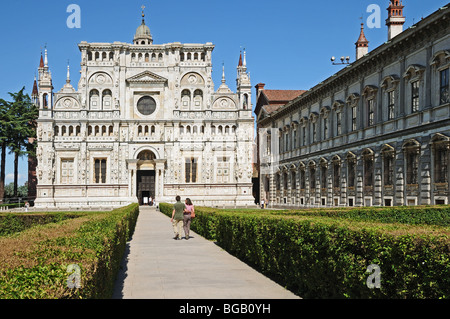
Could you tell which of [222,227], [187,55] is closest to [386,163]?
[222,227]

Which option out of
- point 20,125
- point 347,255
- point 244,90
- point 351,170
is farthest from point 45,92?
point 347,255

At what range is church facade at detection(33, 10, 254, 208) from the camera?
2968 inches

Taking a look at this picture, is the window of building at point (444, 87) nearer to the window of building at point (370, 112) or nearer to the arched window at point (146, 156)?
the window of building at point (370, 112)

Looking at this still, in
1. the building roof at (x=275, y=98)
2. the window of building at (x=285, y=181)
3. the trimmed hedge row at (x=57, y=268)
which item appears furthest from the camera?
the building roof at (x=275, y=98)

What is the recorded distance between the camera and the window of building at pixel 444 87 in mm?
28453

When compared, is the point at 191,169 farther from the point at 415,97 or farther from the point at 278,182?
the point at 415,97

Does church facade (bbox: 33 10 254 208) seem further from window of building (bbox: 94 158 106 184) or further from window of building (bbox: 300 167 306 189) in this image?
window of building (bbox: 300 167 306 189)

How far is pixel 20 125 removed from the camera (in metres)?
78.4

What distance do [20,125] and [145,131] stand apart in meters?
17.5

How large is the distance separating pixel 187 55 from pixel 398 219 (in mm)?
59496

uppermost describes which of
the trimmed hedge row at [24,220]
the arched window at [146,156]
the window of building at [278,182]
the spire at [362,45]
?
the spire at [362,45]

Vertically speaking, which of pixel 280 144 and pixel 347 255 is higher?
pixel 280 144

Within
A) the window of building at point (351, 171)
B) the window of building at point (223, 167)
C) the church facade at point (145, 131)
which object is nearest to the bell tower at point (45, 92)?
the church facade at point (145, 131)
